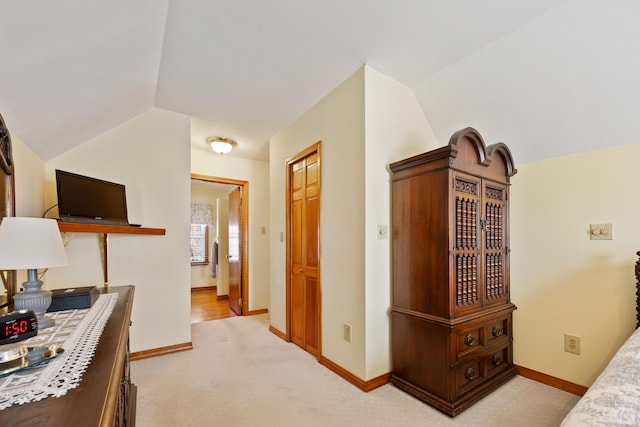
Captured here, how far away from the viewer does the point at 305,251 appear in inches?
121

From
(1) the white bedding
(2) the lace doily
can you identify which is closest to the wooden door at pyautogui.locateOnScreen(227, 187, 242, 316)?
(2) the lace doily

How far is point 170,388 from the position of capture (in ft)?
7.38

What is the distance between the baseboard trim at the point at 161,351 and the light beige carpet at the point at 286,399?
2.6 inches

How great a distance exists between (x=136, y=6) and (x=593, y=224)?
3218 mm

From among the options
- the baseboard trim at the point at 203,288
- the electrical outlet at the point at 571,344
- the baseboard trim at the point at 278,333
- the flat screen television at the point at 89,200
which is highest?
the flat screen television at the point at 89,200

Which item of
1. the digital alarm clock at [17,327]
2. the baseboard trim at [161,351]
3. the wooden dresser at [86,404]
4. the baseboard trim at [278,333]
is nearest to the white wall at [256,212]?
the baseboard trim at [278,333]

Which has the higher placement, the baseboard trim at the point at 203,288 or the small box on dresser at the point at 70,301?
the small box on dresser at the point at 70,301

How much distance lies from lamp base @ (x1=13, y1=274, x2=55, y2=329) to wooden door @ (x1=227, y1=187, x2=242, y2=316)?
3.24m

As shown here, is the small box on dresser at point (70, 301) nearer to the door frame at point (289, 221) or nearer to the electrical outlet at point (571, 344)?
the door frame at point (289, 221)

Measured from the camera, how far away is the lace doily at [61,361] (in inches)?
26.3

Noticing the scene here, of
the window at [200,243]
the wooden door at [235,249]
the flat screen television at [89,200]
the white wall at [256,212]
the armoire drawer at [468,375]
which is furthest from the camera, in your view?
the window at [200,243]

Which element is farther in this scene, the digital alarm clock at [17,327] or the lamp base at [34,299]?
the lamp base at [34,299]

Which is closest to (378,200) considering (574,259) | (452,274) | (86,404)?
(452,274)

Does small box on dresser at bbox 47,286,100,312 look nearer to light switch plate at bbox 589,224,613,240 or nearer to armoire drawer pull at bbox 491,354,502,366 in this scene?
armoire drawer pull at bbox 491,354,502,366
